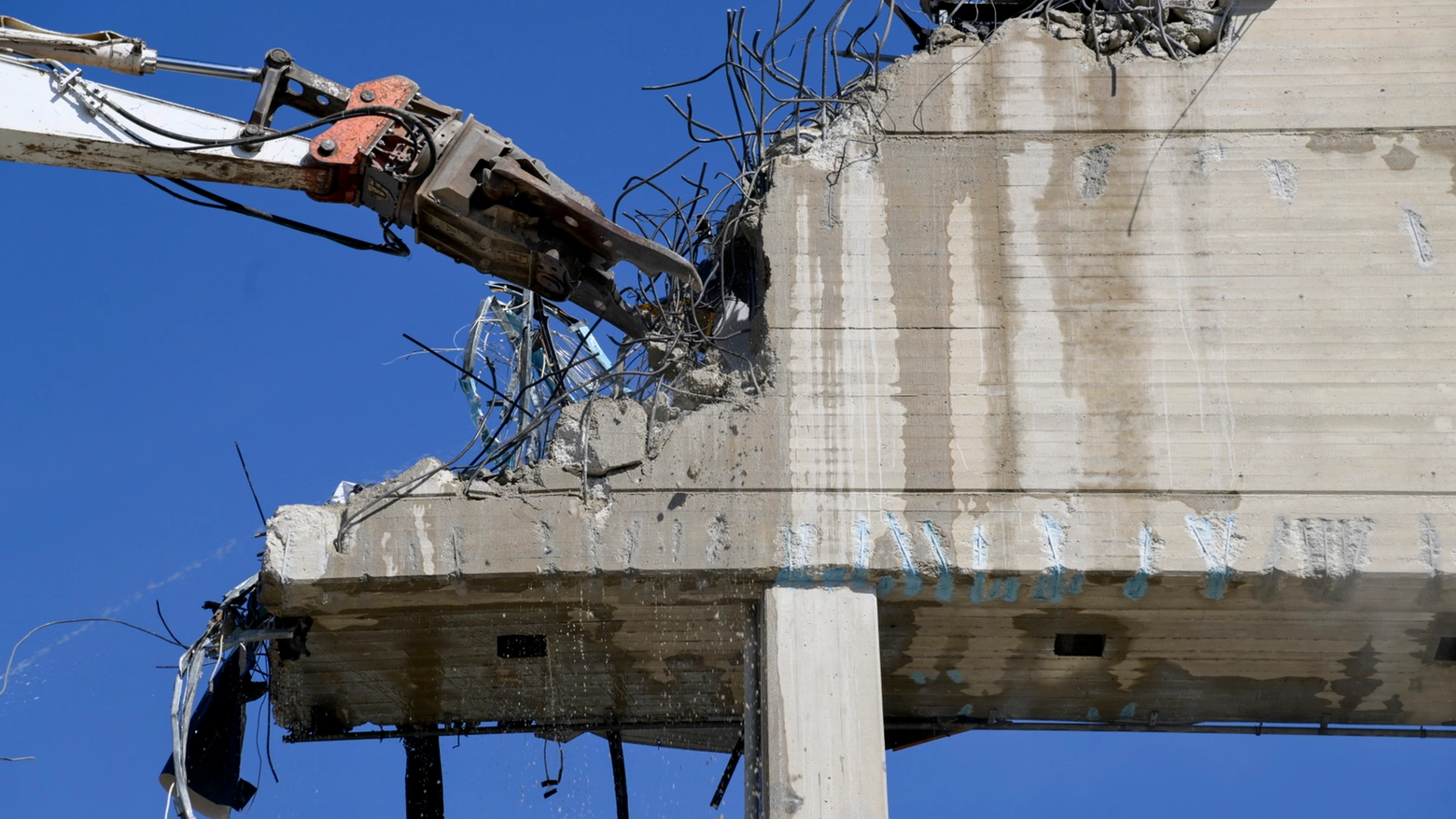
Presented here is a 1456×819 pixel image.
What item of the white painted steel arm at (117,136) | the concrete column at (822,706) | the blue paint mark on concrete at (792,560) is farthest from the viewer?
the white painted steel arm at (117,136)

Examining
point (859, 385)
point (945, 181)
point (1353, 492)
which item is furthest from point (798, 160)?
point (1353, 492)

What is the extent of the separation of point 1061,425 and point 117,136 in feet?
17.2

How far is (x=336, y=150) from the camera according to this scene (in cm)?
944

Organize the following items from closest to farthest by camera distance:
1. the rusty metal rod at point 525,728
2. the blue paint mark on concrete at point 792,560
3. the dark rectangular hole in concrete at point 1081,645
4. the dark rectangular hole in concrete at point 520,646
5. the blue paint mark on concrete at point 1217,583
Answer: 1. the blue paint mark on concrete at point 1217,583
2. the blue paint mark on concrete at point 792,560
3. the dark rectangular hole in concrete at point 1081,645
4. the dark rectangular hole in concrete at point 520,646
5. the rusty metal rod at point 525,728

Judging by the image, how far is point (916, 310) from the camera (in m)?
9.18

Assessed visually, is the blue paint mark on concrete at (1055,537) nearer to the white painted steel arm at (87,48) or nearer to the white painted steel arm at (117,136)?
the white painted steel arm at (117,136)

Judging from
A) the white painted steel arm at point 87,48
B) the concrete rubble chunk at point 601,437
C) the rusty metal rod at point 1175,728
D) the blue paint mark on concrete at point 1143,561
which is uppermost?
the white painted steel arm at point 87,48

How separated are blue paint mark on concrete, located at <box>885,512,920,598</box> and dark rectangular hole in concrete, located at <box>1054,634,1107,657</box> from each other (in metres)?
1.39

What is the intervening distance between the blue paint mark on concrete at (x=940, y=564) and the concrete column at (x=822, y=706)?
0.36 meters

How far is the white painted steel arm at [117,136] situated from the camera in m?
9.27

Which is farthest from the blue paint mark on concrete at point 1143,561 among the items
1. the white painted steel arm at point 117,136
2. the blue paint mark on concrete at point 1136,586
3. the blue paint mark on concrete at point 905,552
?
the white painted steel arm at point 117,136

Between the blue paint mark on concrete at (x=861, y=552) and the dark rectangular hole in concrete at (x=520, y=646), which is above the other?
the blue paint mark on concrete at (x=861, y=552)

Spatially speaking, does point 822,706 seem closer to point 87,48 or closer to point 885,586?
point 885,586

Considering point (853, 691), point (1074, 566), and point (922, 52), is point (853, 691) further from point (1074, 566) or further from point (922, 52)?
point (922, 52)
